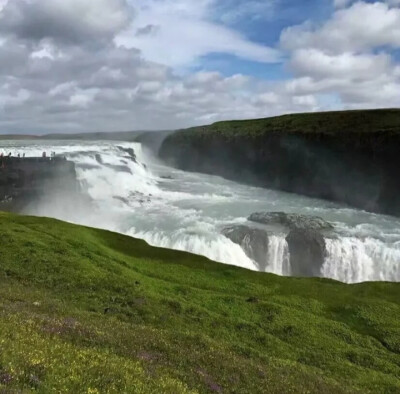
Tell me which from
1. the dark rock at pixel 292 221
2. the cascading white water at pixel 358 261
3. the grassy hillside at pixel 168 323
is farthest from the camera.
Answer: the dark rock at pixel 292 221

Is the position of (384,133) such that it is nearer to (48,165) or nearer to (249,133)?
(249,133)

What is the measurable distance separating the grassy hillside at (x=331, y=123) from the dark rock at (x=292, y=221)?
35470 mm

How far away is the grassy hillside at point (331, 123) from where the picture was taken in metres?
92.0

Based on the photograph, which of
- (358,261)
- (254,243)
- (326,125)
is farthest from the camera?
(326,125)

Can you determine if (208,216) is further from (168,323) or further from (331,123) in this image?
(331,123)

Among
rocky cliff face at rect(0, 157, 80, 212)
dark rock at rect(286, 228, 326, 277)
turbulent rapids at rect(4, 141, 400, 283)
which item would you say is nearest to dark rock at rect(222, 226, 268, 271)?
turbulent rapids at rect(4, 141, 400, 283)

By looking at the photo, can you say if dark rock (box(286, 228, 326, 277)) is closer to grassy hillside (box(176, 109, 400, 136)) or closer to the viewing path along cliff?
the viewing path along cliff

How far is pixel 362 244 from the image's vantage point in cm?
5394

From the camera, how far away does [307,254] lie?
5303 cm

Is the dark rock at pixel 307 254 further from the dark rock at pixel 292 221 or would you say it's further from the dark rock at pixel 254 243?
the dark rock at pixel 292 221

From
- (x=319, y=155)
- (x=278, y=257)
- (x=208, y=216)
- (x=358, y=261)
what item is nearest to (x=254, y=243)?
(x=278, y=257)

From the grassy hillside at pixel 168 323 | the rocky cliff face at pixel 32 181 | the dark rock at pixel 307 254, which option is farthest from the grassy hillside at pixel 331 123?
the grassy hillside at pixel 168 323

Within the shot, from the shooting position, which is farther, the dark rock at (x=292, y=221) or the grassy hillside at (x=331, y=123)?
the grassy hillside at (x=331, y=123)

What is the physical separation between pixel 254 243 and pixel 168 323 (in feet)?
105
